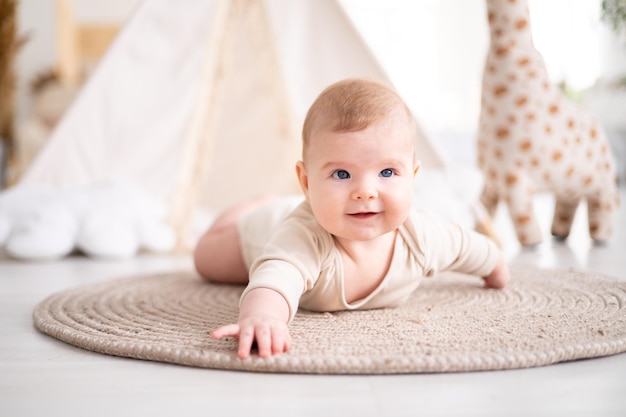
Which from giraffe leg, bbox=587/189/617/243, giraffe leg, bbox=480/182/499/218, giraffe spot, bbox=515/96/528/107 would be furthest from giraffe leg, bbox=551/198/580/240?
giraffe spot, bbox=515/96/528/107

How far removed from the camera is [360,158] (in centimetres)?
102

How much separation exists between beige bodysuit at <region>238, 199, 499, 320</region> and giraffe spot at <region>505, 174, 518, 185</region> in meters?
→ 0.84

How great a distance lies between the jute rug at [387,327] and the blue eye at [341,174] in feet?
0.71

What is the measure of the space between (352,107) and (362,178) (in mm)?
101

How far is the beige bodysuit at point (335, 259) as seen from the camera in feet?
3.38

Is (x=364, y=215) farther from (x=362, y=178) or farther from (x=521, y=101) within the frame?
(x=521, y=101)

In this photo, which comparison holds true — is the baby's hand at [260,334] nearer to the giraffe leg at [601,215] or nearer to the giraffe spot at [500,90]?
the giraffe spot at [500,90]

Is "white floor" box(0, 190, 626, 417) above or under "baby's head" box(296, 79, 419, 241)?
under

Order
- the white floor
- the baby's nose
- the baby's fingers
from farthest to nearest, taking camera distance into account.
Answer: the baby's nose, the baby's fingers, the white floor

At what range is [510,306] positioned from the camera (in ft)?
3.96

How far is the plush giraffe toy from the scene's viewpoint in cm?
208

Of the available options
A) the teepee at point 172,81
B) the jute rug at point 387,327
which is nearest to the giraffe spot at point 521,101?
the teepee at point 172,81

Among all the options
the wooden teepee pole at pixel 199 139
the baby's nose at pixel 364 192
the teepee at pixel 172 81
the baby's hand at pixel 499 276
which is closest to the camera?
the baby's nose at pixel 364 192

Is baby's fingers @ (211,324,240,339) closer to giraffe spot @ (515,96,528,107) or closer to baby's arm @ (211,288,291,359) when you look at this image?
baby's arm @ (211,288,291,359)
